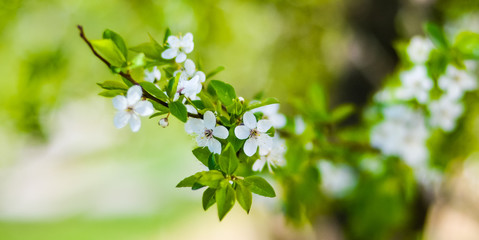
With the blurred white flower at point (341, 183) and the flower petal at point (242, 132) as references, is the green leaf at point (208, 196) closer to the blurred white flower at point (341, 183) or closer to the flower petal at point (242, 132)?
the flower petal at point (242, 132)

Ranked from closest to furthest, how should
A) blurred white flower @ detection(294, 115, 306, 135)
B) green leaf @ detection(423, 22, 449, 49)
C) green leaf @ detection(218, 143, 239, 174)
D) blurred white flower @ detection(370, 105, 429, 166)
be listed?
green leaf @ detection(218, 143, 239, 174)
green leaf @ detection(423, 22, 449, 49)
blurred white flower @ detection(294, 115, 306, 135)
blurred white flower @ detection(370, 105, 429, 166)

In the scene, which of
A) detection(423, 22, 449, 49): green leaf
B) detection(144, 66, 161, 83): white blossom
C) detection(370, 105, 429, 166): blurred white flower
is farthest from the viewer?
detection(370, 105, 429, 166): blurred white flower

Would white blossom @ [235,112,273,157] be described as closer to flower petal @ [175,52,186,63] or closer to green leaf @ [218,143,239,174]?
green leaf @ [218,143,239,174]

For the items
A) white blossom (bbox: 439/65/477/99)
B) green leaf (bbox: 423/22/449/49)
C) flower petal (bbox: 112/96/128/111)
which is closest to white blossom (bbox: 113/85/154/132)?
flower petal (bbox: 112/96/128/111)

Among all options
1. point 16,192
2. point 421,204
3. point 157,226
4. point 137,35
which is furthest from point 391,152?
point 16,192

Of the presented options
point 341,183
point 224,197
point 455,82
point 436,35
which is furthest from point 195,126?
point 341,183

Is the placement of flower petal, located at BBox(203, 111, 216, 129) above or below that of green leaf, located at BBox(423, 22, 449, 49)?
below

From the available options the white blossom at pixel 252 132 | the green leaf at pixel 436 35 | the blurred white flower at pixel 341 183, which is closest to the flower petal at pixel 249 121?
the white blossom at pixel 252 132

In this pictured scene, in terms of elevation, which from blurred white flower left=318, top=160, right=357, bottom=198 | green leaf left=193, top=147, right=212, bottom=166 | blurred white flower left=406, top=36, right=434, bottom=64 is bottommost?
green leaf left=193, top=147, right=212, bottom=166
